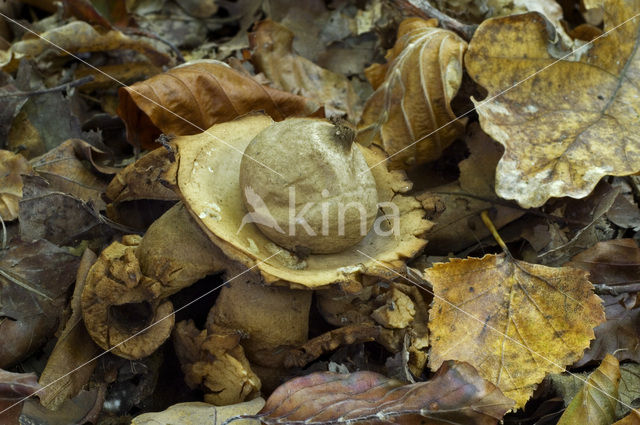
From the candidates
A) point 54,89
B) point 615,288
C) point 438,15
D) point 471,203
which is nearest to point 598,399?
point 615,288

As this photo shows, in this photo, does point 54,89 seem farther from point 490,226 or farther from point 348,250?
point 490,226

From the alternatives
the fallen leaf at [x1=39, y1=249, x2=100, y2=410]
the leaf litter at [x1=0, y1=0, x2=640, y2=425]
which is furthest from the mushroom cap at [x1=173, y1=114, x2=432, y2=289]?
the fallen leaf at [x1=39, y1=249, x2=100, y2=410]

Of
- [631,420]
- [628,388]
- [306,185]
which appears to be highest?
[306,185]

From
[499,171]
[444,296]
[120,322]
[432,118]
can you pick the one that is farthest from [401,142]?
[120,322]

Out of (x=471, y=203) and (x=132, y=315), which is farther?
(x=471, y=203)

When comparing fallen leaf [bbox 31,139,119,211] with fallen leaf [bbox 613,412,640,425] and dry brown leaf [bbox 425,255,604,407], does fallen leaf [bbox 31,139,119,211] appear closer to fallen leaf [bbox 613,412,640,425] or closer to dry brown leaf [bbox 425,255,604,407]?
dry brown leaf [bbox 425,255,604,407]

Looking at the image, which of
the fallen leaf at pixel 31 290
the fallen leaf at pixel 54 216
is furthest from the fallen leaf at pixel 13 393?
the fallen leaf at pixel 54 216

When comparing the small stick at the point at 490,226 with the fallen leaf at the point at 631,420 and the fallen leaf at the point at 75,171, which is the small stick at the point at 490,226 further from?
the fallen leaf at the point at 75,171

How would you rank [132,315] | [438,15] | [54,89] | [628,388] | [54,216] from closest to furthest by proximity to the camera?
[628,388] → [132,315] → [54,216] → [54,89] → [438,15]
